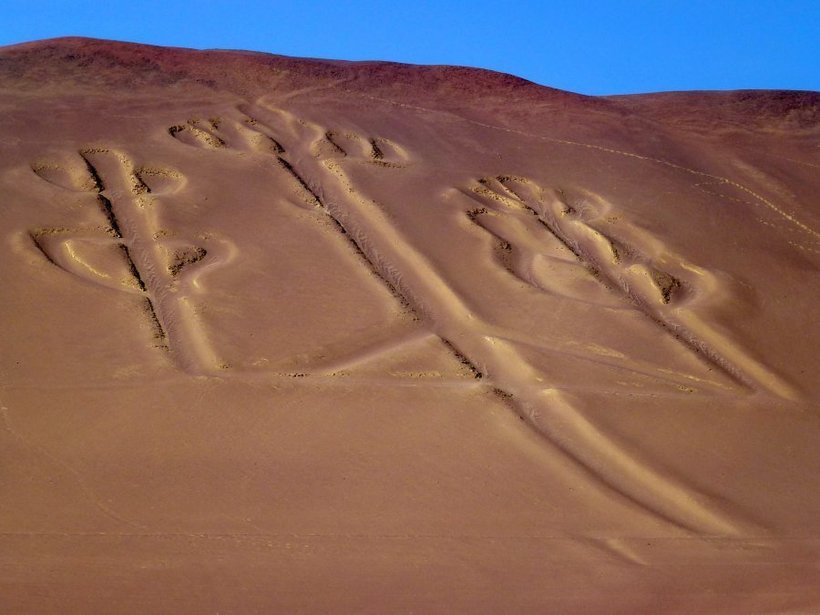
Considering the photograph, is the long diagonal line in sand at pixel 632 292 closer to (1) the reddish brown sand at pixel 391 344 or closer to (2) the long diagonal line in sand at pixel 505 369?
(1) the reddish brown sand at pixel 391 344

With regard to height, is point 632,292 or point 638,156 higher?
point 638,156

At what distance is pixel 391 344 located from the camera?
7.25 meters

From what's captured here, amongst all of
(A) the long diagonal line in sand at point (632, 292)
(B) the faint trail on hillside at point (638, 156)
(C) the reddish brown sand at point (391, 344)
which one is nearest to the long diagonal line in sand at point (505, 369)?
(C) the reddish brown sand at point (391, 344)

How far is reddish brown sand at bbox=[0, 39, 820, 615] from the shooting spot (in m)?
4.55

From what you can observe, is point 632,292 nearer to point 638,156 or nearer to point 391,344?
point 391,344

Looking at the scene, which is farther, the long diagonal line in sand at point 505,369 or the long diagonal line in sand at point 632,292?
the long diagonal line in sand at point 632,292

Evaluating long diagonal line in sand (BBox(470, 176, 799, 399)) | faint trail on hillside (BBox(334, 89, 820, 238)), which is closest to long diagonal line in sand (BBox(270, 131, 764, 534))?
long diagonal line in sand (BBox(470, 176, 799, 399))

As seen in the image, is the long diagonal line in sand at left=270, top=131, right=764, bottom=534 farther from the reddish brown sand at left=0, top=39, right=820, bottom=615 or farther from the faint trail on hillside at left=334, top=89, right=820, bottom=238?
the faint trail on hillside at left=334, top=89, right=820, bottom=238

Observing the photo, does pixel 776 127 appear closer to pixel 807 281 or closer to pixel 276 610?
pixel 807 281

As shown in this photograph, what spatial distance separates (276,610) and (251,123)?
8.13 meters

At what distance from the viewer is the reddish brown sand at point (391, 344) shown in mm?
4547

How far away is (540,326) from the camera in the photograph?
302 inches

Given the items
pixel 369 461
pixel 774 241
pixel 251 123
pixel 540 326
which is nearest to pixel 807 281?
pixel 774 241

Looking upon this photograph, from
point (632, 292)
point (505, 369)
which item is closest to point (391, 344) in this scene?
point (505, 369)
